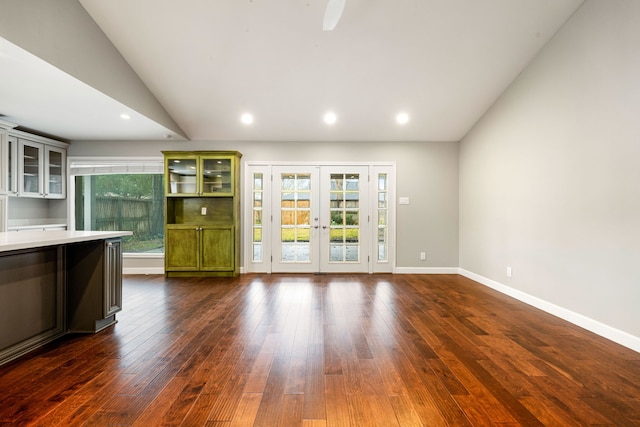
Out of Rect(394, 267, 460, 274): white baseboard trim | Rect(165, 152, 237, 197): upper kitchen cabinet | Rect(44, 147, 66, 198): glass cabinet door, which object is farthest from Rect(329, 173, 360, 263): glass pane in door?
Rect(44, 147, 66, 198): glass cabinet door

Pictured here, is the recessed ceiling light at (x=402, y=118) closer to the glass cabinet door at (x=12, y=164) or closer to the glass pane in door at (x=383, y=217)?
the glass pane in door at (x=383, y=217)

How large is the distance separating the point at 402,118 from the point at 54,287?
4832mm

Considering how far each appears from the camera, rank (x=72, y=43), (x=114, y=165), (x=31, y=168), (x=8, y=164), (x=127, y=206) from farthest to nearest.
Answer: (x=127, y=206) → (x=114, y=165) → (x=31, y=168) → (x=8, y=164) → (x=72, y=43)

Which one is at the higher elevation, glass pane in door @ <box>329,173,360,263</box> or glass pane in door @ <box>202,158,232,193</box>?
glass pane in door @ <box>202,158,232,193</box>

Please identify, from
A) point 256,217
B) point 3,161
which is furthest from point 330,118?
point 3,161

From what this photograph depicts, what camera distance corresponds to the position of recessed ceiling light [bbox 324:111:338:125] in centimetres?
497

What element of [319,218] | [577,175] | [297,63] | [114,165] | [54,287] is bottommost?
[54,287]

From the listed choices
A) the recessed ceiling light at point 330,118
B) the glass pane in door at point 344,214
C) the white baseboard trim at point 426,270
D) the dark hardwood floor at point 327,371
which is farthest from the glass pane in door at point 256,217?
the white baseboard trim at point 426,270

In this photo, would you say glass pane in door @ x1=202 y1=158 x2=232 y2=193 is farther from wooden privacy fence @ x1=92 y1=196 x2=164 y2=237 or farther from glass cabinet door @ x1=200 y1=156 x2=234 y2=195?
wooden privacy fence @ x1=92 y1=196 x2=164 y2=237

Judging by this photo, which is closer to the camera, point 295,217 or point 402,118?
point 402,118

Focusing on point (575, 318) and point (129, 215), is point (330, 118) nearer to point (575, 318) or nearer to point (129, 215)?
point (575, 318)

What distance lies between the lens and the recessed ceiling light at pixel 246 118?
5020 millimetres

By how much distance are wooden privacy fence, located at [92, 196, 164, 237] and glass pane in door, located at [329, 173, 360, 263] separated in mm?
3174

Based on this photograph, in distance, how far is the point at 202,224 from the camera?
17.7 feet
